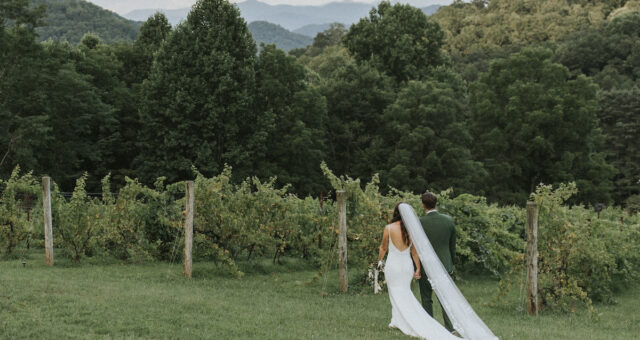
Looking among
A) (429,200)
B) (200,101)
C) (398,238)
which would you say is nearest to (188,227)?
(398,238)

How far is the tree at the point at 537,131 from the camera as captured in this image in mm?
38344

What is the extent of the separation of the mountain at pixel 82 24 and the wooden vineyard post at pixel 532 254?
6636 cm

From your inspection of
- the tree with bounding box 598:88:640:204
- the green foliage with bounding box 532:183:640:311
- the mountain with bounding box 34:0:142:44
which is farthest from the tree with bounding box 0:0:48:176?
the tree with bounding box 598:88:640:204

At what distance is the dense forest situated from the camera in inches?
1315

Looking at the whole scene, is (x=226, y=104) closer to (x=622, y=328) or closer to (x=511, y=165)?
(x=511, y=165)

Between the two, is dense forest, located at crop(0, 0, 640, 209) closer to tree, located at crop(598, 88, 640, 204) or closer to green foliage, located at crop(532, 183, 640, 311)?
tree, located at crop(598, 88, 640, 204)

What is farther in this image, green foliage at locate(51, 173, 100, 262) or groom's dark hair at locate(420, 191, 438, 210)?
green foliage at locate(51, 173, 100, 262)

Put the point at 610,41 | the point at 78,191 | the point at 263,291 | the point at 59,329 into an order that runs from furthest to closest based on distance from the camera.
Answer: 1. the point at 610,41
2. the point at 78,191
3. the point at 263,291
4. the point at 59,329

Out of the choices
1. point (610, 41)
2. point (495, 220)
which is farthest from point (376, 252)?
point (610, 41)

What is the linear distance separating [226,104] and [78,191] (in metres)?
19.7

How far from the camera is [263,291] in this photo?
38.6 ft

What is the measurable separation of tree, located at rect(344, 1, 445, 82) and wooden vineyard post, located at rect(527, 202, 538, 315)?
32205mm

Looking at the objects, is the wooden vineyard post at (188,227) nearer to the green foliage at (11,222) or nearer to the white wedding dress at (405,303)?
the green foliage at (11,222)

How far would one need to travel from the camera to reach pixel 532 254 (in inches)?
392
